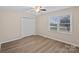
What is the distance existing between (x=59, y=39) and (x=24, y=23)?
0.73 meters

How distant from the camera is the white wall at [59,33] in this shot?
208 cm

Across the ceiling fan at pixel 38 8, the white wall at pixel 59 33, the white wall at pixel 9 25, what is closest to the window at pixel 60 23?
the white wall at pixel 59 33

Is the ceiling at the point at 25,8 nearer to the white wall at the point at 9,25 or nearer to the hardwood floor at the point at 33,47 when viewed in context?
the white wall at the point at 9,25

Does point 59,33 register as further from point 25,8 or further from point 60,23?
point 25,8

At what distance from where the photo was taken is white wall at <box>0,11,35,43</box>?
209 cm

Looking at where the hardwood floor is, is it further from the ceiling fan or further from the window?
the ceiling fan

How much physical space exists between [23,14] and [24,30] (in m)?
0.31

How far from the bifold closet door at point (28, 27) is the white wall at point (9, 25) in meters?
0.09

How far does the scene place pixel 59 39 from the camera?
7.01 feet
